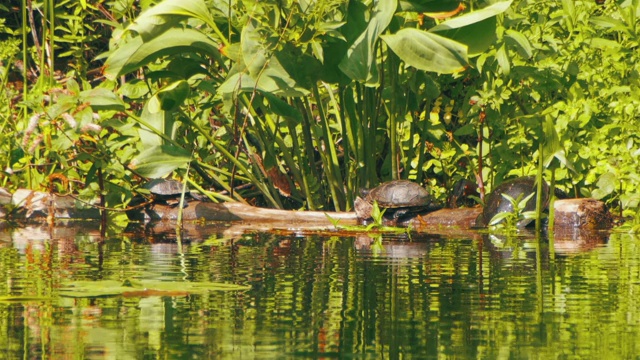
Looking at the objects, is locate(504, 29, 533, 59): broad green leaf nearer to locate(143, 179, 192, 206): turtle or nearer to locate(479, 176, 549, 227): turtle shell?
locate(479, 176, 549, 227): turtle shell

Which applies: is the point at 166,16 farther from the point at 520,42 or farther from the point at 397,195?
the point at 520,42

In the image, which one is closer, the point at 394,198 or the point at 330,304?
the point at 330,304

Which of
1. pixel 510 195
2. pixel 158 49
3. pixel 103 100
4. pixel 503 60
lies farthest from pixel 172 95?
pixel 510 195

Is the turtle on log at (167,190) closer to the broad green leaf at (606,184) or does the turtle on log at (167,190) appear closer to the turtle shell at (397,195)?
the turtle shell at (397,195)

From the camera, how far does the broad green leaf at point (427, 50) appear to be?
571 cm

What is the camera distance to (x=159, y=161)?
6555 mm

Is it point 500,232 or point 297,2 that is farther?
point 500,232

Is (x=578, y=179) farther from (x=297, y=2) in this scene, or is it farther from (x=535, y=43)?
(x=297, y=2)

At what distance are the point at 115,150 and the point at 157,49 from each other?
1016 millimetres

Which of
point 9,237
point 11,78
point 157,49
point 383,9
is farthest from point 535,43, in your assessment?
point 11,78

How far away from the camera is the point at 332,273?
3898 mm

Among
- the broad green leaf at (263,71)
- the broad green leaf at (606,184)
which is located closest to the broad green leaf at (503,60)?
the broad green leaf at (606,184)

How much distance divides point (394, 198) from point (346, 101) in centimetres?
63

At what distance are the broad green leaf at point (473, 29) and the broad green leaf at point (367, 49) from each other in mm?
323
